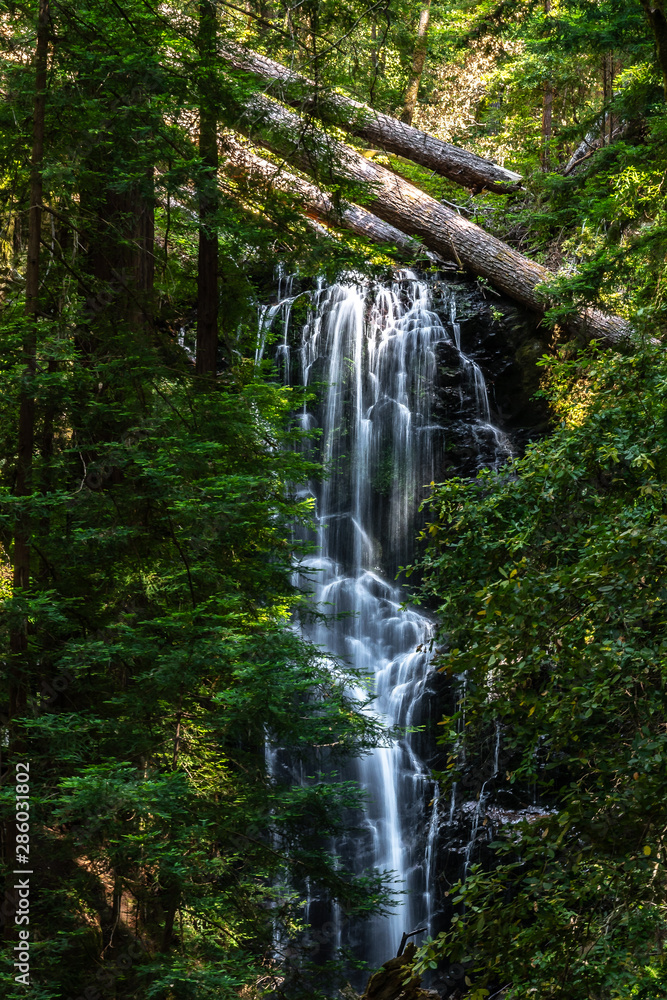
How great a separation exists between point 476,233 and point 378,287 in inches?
77.6

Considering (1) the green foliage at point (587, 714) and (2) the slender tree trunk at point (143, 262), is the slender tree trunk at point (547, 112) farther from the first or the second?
(1) the green foliage at point (587, 714)

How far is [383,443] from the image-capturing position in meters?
13.5

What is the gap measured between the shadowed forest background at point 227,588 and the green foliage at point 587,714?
2 cm

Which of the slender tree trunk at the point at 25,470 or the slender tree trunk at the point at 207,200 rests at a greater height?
the slender tree trunk at the point at 207,200

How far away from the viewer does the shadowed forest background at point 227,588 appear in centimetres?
362

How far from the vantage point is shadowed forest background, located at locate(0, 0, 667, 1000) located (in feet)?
11.9

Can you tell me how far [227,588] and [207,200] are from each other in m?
2.94

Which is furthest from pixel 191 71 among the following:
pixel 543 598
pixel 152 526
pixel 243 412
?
pixel 543 598

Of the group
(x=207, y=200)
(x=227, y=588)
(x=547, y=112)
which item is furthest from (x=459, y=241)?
(x=227, y=588)

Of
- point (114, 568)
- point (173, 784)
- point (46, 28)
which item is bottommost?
point (173, 784)

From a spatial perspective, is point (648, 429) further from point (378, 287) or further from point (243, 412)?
point (378, 287)

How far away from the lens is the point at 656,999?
2838 millimetres

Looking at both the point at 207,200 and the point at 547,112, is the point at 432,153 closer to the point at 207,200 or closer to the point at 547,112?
the point at 547,112

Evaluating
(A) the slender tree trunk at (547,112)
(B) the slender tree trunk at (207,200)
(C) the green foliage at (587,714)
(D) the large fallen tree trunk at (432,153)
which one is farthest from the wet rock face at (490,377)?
(C) the green foliage at (587,714)
